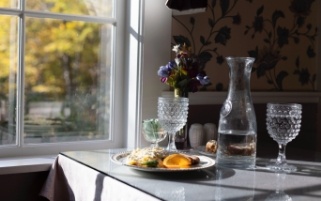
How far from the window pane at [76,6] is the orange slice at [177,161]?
81 centimetres

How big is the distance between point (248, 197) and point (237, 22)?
3.82 feet

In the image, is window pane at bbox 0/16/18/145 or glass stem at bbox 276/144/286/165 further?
window pane at bbox 0/16/18/145

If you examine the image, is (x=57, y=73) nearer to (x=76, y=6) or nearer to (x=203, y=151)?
(x=76, y=6)

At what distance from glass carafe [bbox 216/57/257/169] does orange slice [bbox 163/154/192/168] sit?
0.50 feet

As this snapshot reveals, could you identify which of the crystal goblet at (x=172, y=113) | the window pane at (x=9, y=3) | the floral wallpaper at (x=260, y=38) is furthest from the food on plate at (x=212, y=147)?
the window pane at (x=9, y=3)

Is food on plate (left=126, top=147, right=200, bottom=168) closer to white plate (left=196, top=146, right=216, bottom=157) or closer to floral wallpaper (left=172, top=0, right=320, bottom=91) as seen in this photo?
white plate (left=196, top=146, right=216, bottom=157)

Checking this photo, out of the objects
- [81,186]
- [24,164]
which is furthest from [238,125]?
[24,164]

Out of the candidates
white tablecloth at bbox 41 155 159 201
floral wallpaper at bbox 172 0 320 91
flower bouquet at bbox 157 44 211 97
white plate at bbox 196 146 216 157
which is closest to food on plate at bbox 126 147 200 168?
white tablecloth at bbox 41 155 159 201

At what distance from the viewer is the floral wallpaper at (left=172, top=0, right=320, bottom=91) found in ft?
6.71

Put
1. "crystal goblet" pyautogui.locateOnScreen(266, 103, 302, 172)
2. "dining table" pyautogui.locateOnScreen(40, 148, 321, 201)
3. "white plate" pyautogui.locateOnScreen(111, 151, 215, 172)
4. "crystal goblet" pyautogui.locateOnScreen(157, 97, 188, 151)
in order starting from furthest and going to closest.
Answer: "crystal goblet" pyautogui.locateOnScreen(157, 97, 188, 151) → "crystal goblet" pyautogui.locateOnScreen(266, 103, 302, 172) → "white plate" pyautogui.locateOnScreen(111, 151, 215, 172) → "dining table" pyautogui.locateOnScreen(40, 148, 321, 201)

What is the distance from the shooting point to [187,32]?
1998mm

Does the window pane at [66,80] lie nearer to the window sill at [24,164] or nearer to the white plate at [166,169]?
the window sill at [24,164]

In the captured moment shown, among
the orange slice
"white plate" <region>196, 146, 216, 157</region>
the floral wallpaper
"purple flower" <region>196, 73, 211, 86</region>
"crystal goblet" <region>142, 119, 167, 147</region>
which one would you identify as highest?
Answer: the floral wallpaper

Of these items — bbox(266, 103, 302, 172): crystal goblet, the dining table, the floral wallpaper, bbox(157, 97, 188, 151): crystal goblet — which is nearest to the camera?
the dining table
